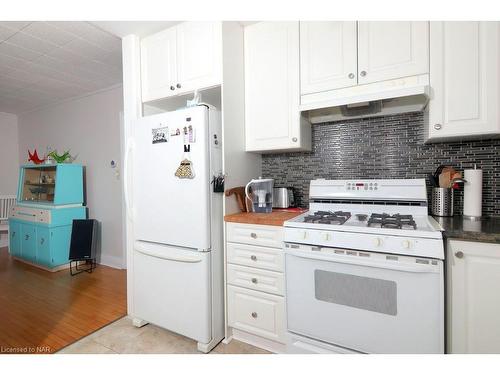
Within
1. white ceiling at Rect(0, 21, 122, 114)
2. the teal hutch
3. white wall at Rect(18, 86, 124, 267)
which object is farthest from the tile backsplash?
the teal hutch

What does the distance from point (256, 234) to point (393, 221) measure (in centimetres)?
79

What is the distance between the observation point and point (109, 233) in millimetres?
3451

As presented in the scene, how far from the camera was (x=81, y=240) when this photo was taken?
10.8ft

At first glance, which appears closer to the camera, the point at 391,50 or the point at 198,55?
the point at 391,50

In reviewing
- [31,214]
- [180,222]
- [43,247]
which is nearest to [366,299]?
[180,222]

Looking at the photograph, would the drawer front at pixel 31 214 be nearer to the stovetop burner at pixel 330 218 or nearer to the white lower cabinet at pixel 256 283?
the white lower cabinet at pixel 256 283

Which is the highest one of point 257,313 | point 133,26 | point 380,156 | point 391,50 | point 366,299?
point 133,26

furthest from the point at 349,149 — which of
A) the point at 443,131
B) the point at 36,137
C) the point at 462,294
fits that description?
the point at 36,137

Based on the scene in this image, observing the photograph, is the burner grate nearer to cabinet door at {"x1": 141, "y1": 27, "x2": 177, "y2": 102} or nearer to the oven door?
the oven door

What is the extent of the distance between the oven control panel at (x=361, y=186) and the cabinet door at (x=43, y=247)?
11.6 ft

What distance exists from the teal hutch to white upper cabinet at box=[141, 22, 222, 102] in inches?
82.9

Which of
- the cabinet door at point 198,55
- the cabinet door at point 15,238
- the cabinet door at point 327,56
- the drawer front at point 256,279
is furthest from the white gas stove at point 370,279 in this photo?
the cabinet door at point 15,238

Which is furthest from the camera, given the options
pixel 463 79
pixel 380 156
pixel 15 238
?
pixel 15 238

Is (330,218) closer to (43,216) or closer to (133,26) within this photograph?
(133,26)
